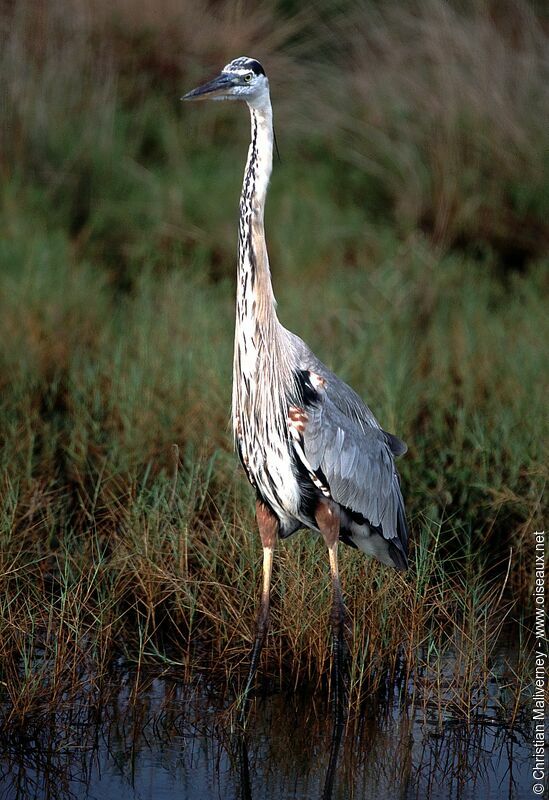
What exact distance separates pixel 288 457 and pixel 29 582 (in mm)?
1011

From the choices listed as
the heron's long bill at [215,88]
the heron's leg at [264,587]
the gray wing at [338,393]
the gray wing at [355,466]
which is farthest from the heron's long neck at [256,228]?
the heron's leg at [264,587]

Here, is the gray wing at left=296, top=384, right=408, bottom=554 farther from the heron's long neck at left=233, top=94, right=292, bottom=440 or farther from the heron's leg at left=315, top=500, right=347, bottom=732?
the heron's long neck at left=233, top=94, right=292, bottom=440

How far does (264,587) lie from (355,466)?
536 mm

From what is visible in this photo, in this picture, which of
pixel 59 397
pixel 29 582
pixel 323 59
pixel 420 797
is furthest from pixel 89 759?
pixel 323 59

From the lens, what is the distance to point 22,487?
518 cm

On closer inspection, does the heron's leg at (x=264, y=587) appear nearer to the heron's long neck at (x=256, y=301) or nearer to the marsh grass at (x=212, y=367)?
the marsh grass at (x=212, y=367)

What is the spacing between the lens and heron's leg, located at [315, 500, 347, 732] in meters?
4.26

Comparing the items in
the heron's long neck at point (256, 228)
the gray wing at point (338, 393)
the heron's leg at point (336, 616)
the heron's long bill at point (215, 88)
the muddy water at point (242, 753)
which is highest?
the heron's long bill at point (215, 88)

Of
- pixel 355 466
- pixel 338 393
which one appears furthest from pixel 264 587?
pixel 338 393

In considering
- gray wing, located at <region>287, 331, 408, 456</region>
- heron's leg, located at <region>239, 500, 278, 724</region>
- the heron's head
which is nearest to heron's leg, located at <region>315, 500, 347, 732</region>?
heron's leg, located at <region>239, 500, 278, 724</region>

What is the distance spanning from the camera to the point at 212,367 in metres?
5.91

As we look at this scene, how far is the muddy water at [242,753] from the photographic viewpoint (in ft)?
12.6

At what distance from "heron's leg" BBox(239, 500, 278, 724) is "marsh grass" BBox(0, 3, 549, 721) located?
0.16 meters

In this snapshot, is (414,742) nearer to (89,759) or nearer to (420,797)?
(420,797)
